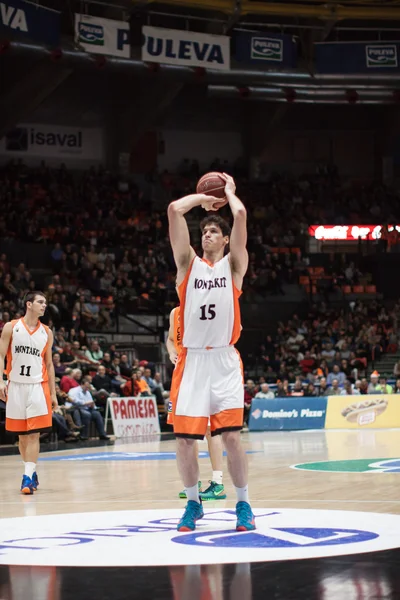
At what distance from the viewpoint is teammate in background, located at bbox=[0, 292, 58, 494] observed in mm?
10594

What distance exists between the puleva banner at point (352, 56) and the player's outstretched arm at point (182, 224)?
2668 centimetres

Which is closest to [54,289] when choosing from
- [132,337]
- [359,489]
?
[132,337]

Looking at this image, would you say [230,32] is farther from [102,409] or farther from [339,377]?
[102,409]

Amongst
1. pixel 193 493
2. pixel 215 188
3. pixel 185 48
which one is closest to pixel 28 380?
pixel 193 493

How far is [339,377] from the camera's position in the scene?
27.3 m

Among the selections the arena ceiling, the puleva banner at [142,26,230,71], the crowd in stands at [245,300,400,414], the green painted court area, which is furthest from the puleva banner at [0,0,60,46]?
the green painted court area

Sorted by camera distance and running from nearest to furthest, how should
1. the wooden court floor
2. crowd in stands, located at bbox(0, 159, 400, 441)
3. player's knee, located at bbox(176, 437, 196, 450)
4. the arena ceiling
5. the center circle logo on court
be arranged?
the center circle logo on court
player's knee, located at bbox(176, 437, 196, 450)
the wooden court floor
crowd in stands, located at bbox(0, 159, 400, 441)
the arena ceiling

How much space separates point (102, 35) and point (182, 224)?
23.2 meters

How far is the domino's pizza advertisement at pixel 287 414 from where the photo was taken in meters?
24.0

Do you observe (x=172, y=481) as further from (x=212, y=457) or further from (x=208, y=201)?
(x=208, y=201)

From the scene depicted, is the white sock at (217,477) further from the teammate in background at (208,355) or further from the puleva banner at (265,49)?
the puleva banner at (265,49)

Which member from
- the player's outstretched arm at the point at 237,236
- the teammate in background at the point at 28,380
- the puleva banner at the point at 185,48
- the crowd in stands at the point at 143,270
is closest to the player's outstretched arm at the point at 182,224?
the player's outstretched arm at the point at 237,236

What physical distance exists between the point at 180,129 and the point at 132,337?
1434 centimetres

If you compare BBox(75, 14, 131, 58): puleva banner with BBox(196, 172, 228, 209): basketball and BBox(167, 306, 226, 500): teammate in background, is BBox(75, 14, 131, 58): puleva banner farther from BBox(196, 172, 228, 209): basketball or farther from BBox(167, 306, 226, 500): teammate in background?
BBox(196, 172, 228, 209): basketball
